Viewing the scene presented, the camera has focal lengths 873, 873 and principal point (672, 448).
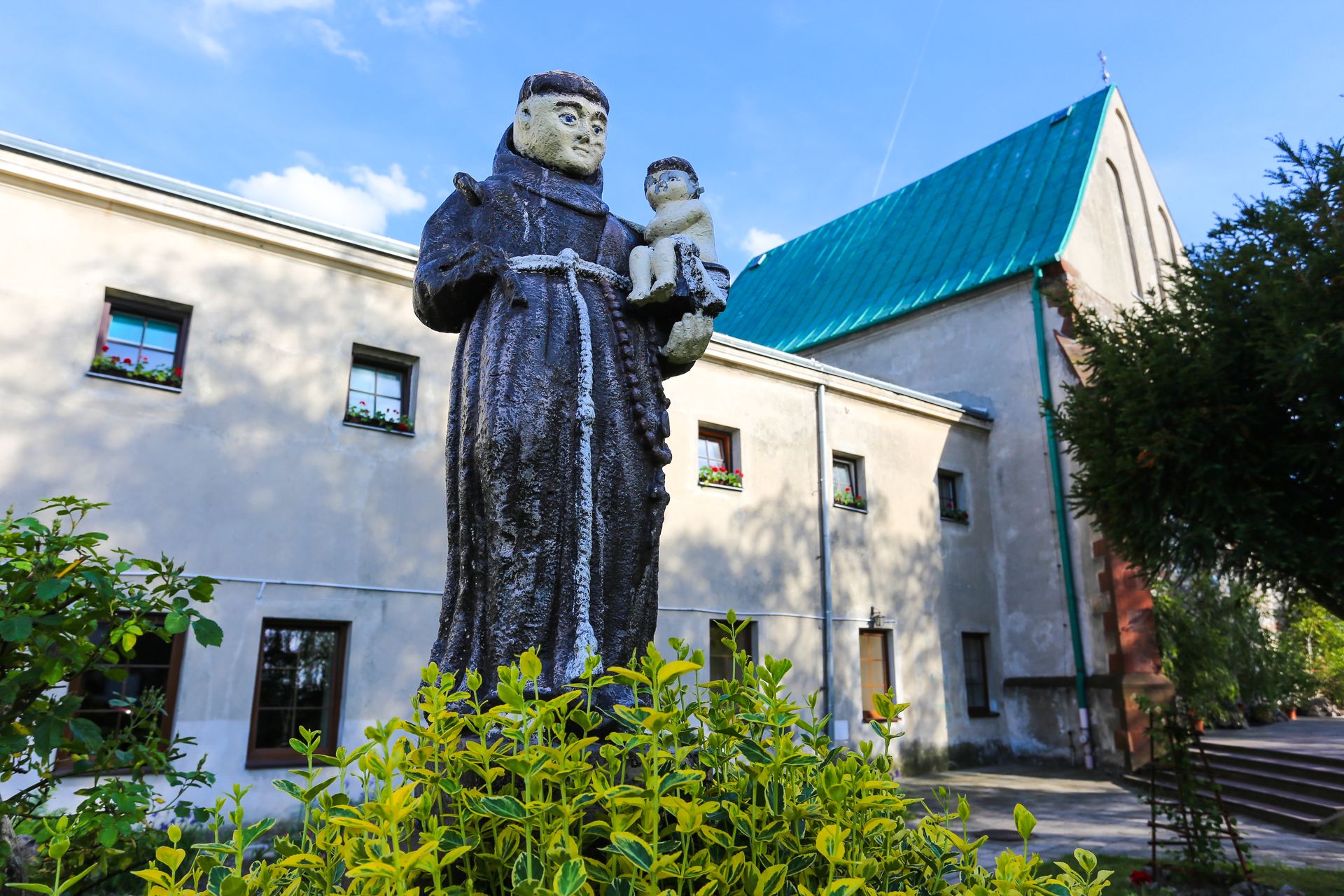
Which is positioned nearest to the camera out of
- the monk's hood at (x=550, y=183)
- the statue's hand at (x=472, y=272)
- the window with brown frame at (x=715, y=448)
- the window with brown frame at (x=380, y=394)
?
the statue's hand at (x=472, y=272)

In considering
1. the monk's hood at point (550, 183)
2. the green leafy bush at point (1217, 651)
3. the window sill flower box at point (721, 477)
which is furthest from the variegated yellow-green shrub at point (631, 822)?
the green leafy bush at point (1217, 651)

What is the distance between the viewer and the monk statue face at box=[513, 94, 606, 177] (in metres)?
3.19

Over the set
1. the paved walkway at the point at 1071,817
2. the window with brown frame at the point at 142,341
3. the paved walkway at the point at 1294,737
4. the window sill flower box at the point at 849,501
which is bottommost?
the paved walkway at the point at 1071,817

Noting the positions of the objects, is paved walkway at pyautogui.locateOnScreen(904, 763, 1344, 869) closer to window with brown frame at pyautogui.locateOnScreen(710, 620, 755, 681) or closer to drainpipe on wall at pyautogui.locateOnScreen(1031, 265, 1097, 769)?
drainpipe on wall at pyautogui.locateOnScreen(1031, 265, 1097, 769)

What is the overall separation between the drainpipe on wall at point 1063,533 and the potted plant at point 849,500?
3.02 metres

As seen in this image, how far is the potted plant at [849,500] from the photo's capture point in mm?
13789

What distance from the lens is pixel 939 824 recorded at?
175 centimetres

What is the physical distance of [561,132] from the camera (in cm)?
319

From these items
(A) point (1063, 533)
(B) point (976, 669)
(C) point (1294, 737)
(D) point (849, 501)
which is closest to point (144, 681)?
(D) point (849, 501)

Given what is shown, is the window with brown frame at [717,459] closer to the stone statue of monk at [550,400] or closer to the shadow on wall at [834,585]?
the shadow on wall at [834,585]

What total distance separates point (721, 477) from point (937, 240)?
8347 mm

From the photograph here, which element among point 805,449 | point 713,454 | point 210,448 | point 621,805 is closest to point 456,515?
point 621,805

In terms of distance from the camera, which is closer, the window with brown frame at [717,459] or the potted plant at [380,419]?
the potted plant at [380,419]

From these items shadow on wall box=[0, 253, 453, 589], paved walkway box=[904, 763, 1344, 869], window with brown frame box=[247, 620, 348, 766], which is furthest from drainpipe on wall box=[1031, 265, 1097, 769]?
window with brown frame box=[247, 620, 348, 766]
